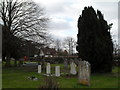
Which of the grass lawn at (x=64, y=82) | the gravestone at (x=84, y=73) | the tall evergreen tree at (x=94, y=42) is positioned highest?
the tall evergreen tree at (x=94, y=42)

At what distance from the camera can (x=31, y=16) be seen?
34.9 m

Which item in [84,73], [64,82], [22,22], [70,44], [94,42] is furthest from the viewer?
[70,44]

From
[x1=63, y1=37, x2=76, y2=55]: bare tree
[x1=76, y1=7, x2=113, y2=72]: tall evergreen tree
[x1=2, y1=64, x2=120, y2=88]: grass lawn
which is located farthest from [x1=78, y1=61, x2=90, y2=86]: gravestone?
[x1=63, y1=37, x2=76, y2=55]: bare tree

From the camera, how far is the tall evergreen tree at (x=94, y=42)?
20641 millimetres

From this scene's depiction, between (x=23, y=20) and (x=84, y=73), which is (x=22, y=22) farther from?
(x=84, y=73)

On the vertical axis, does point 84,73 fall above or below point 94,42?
below

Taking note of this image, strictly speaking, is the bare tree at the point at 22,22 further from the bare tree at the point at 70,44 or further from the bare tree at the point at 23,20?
the bare tree at the point at 70,44

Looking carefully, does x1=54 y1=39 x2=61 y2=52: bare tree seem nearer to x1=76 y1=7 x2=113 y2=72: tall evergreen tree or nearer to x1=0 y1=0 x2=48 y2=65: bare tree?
x1=0 y1=0 x2=48 y2=65: bare tree

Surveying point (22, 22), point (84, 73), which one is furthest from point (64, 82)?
point (22, 22)

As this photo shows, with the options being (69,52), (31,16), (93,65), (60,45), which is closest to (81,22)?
(93,65)

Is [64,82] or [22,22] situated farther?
[22,22]

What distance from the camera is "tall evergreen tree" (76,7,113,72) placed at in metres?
20.6

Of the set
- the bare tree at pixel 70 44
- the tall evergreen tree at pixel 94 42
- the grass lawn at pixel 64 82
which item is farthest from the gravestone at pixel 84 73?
the bare tree at pixel 70 44

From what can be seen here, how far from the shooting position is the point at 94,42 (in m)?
20.8
